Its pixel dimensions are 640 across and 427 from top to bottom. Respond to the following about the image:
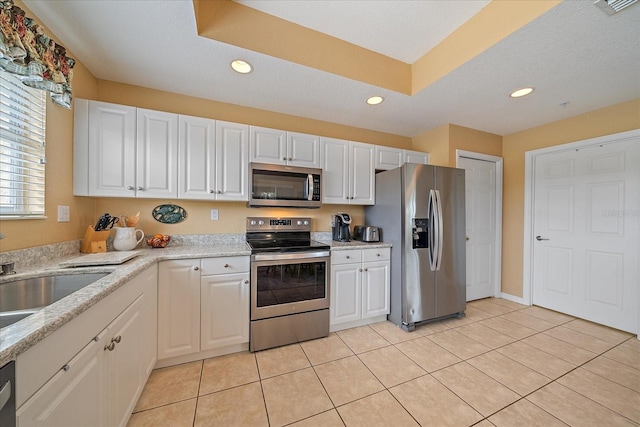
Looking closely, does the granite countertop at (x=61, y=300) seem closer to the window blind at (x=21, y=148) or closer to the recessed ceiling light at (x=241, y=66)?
the window blind at (x=21, y=148)

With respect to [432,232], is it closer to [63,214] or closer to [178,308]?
[178,308]

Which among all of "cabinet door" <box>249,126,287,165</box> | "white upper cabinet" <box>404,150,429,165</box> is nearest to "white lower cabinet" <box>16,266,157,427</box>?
"cabinet door" <box>249,126,287,165</box>

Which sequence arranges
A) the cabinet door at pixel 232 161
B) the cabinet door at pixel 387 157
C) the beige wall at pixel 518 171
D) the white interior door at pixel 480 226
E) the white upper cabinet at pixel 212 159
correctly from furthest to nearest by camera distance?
the white interior door at pixel 480 226
the cabinet door at pixel 387 157
the beige wall at pixel 518 171
the cabinet door at pixel 232 161
the white upper cabinet at pixel 212 159

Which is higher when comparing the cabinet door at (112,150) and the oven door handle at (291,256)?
the cabinet door at (112,150)

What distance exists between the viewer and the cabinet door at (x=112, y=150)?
1.84 metres

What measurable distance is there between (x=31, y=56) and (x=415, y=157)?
11.2 ft

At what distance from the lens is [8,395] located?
0.55m

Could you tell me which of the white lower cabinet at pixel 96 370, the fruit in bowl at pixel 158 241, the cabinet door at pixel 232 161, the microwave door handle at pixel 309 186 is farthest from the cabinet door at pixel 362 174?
the white lower cabinet at pixel 96 370

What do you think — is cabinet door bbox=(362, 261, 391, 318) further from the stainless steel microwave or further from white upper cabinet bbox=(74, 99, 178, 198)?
white upper cabinet bbox=(74, 99, 178, 198)

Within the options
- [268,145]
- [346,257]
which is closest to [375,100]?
[268,145]

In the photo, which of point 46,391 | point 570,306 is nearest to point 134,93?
point 46,391

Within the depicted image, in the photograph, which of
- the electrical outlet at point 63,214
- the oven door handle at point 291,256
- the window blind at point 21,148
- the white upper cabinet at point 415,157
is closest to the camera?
the window blind at point 21,148

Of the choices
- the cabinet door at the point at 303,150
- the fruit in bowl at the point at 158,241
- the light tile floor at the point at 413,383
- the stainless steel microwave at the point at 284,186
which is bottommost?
the light tile floor at the point at 413,383

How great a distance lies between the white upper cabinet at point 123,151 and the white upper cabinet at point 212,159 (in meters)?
0.09
